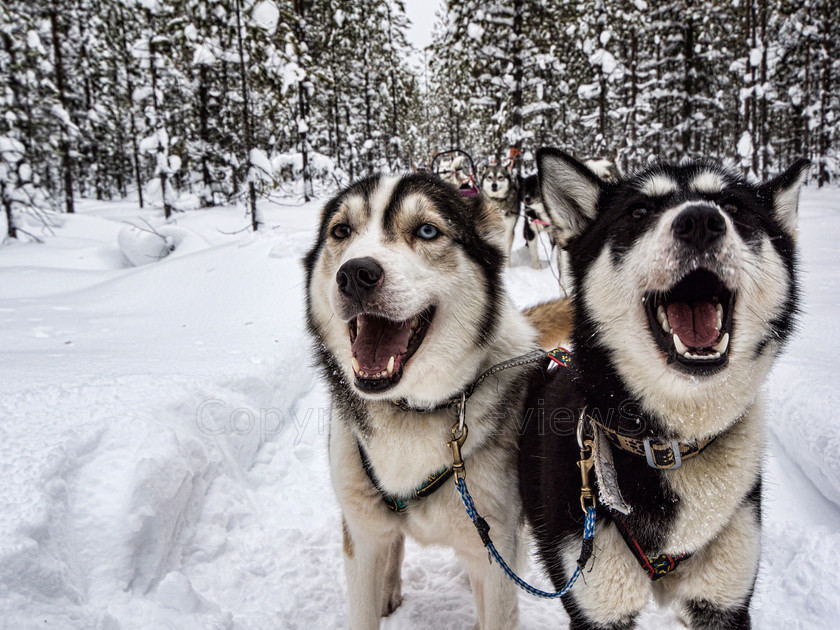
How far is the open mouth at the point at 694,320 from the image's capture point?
1414 millimetres

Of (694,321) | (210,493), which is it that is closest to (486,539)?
(694,321)

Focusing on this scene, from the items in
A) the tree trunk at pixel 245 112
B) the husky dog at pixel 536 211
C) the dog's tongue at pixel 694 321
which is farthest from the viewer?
the tree trunk at pixel 245 112

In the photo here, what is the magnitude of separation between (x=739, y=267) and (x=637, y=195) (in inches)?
18.8

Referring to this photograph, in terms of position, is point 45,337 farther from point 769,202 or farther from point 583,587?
point 769,202

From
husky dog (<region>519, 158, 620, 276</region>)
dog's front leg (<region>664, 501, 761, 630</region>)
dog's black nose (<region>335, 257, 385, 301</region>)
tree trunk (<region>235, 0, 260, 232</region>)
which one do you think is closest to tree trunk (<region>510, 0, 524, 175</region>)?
husky dog (<region>519, 158, 620, 276</region>)

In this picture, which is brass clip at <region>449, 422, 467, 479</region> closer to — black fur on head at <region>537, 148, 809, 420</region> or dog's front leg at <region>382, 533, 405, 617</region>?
black fur on head at <region>537, 148, 809, 420</region>

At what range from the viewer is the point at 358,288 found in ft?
5.55

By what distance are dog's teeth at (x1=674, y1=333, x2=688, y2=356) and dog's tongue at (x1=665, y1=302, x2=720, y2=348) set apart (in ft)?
0.12

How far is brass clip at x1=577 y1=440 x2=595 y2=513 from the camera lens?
1579 millimetres

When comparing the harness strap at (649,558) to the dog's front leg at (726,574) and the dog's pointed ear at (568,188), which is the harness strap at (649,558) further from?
the dog's pointed ear at (568,188)

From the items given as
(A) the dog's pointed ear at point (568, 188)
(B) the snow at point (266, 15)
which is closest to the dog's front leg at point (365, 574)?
(A) the dog's pointed ear at point (568, 188)

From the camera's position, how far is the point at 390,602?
2.42 metres

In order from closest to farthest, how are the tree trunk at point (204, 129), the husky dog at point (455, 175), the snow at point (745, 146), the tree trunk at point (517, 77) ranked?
the husky dog at point (455, 175) → the snow at point (745, 146) → the tree trunk at point (517, 77) → the tree trunk at point (204, 129)

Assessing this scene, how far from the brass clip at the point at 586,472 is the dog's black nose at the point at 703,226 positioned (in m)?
0.70
